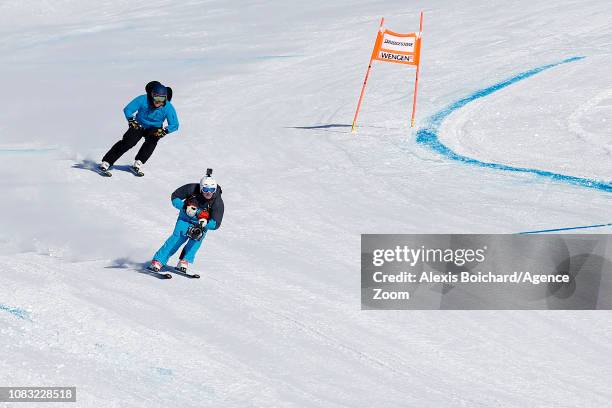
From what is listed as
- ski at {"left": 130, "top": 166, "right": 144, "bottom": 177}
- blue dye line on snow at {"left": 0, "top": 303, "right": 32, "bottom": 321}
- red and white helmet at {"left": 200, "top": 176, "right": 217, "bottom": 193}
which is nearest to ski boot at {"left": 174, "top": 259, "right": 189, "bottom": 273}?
red and white helmet at {"left": 200, "top": 176, "right": 217, "bottom": 193}

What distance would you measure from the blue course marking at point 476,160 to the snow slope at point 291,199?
0.58ft

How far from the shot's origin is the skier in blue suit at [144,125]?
1205 cm

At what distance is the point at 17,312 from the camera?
720 cm

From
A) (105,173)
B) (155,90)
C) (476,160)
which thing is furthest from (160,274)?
(476,160)

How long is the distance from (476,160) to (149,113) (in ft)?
16.0

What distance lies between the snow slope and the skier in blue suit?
302mm

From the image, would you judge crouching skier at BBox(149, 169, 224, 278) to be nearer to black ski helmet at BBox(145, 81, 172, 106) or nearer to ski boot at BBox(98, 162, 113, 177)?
black ski helmet at BBox(145, 81, 172, 106)

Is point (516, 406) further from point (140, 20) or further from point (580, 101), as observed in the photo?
point (140, 20)

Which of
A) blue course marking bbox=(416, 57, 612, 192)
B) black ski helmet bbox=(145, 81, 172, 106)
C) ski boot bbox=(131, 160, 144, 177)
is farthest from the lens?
blue course marking bbox=(416, 57, 612, 192)

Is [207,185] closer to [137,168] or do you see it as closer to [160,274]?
[160,274]

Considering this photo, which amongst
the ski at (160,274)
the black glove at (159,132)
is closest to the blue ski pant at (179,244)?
the ski at (160,274)

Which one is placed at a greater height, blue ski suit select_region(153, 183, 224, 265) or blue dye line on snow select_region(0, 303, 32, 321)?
blue ski suit select_region(153, 183, 224, 265)

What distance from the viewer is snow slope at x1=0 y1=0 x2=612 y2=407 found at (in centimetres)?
730

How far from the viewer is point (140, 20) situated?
973 inches
